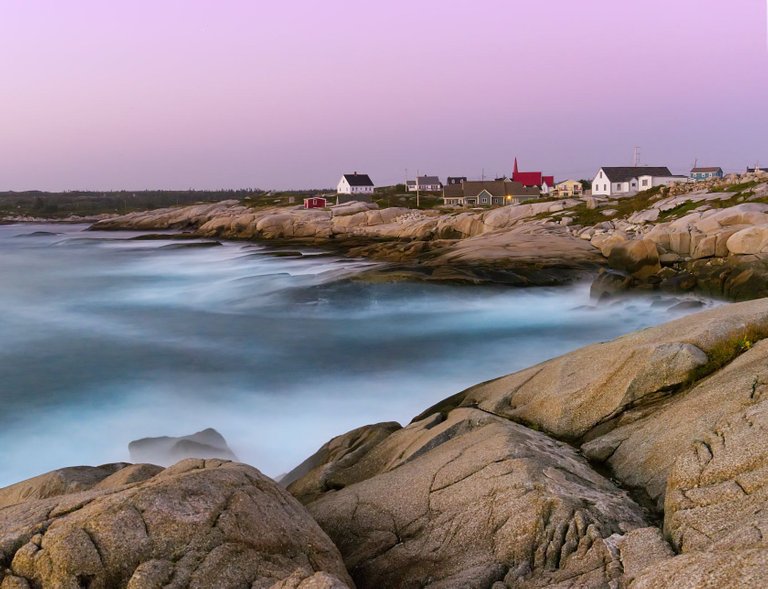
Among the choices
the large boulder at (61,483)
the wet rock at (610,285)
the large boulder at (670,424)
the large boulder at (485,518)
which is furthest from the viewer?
the wet rock at (610,285)

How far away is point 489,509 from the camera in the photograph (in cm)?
702

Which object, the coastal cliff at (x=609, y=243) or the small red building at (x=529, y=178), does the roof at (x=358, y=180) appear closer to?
the small red building at (x=529, y=178)

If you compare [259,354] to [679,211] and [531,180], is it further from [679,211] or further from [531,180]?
[531,180]

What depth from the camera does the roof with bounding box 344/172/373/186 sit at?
130 m

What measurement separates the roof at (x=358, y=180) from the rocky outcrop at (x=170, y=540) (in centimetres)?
12549

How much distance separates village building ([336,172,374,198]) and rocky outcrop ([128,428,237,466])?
382ft

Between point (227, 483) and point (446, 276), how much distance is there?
96.5 ft

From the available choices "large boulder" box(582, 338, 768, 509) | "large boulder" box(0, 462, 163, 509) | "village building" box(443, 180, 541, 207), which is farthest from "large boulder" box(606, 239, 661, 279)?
"village building" box(443, 180, 541, 207)

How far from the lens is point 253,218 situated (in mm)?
87875

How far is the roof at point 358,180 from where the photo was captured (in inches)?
5118

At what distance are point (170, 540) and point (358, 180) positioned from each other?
12812cm

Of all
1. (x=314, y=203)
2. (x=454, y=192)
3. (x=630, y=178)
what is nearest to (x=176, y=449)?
(x=314, y=203)

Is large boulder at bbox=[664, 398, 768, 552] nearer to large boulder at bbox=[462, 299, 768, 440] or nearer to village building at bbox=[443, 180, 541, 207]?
large boulder at bbox=[462, 299, 768, 440]

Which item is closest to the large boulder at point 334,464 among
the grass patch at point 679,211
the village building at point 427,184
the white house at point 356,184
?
the grass patch at point 679,211
